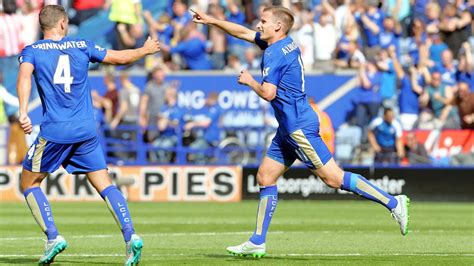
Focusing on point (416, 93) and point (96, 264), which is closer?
point (96, 264)

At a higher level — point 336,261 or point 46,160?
point 46,160

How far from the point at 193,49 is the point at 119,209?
15709mm

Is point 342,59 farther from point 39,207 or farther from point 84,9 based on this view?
point 39,207

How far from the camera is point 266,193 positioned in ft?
38.2

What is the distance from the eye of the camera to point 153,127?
24828 mm

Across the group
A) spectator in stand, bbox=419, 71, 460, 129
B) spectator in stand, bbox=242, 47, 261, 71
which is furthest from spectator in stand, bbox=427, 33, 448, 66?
spectator in stand, bbox=242, 47, 261, 71

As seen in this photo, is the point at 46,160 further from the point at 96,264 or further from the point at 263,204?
the point at 263,204

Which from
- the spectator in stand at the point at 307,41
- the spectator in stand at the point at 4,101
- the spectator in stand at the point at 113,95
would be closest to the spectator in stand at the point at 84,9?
the spectator in stand at the point at 4,101

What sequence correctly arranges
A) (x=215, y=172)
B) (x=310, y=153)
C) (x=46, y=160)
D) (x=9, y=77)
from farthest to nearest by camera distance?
(x=9, y=77) → (x=215, y=172) → (x=310, y=153) → (x=46, y=160)

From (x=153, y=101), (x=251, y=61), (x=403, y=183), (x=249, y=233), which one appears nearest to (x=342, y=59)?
A: (x=251, y=61)

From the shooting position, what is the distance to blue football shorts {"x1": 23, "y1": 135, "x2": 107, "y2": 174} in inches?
404

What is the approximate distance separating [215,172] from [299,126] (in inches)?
519

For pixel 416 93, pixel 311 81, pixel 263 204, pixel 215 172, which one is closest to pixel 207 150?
pixel 215 172

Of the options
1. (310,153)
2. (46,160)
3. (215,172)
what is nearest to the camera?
(46,160)
